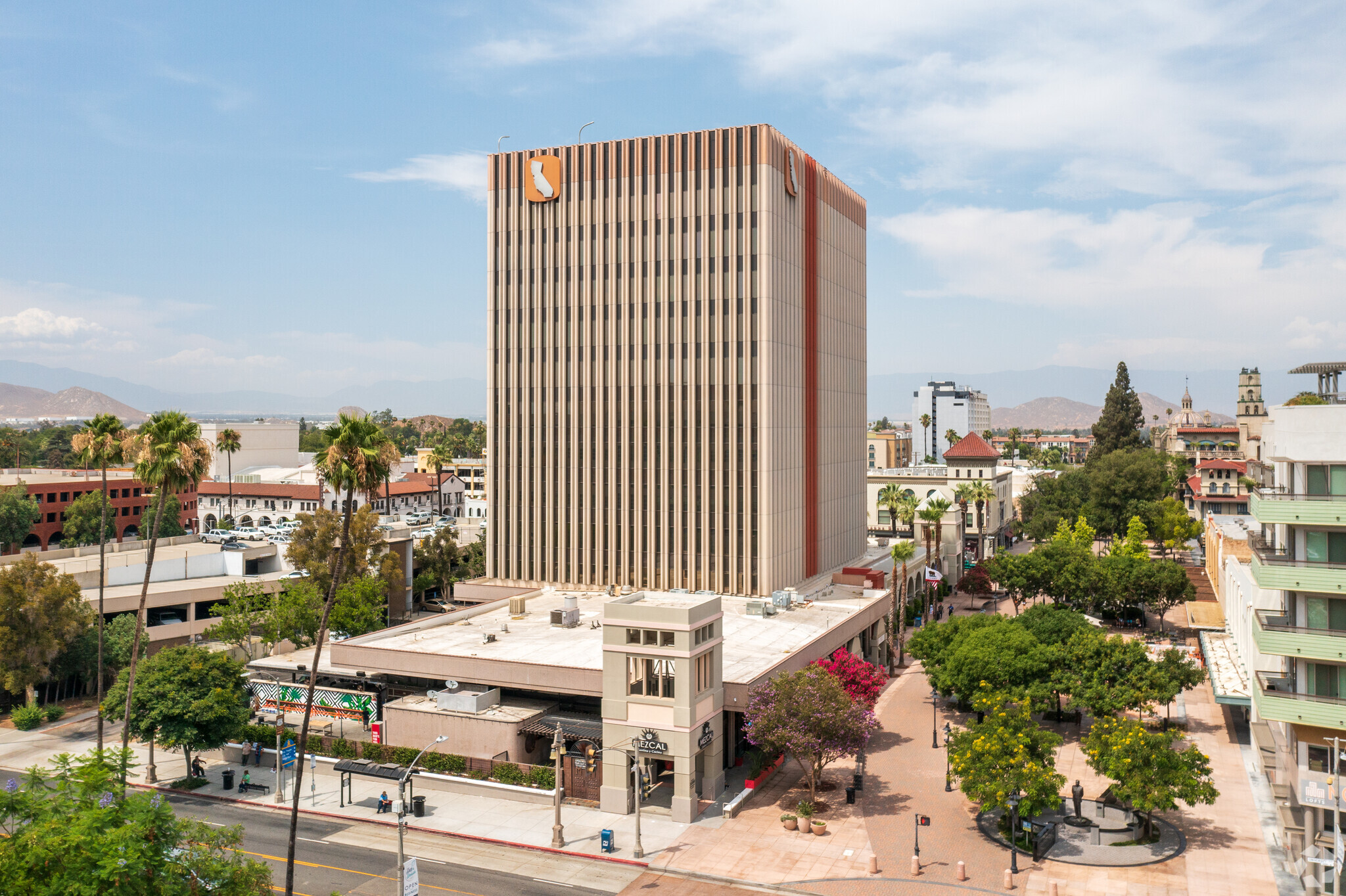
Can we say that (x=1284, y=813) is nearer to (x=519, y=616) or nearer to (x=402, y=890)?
(x=402, y=890)

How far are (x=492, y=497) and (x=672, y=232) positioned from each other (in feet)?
95.1

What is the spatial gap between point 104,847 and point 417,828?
26.4 m

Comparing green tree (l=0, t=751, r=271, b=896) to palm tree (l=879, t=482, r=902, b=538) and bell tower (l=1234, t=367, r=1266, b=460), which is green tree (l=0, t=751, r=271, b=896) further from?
bell tower (l=1234, t=367, r=1266, b=460)

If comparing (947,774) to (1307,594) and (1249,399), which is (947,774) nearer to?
(1307,594)

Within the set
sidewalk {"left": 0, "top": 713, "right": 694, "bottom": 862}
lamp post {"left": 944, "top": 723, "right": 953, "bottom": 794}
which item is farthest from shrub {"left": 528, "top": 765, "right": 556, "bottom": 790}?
lamp post {"left": 944, "top": 723, "right": 953, "bottom": 794}

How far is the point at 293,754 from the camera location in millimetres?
57344

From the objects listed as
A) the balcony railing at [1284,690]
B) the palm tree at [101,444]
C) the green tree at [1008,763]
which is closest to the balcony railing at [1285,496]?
the balcony railing at [1284,690]

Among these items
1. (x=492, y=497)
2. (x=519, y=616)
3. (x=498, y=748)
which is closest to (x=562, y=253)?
(x=492, y=497)

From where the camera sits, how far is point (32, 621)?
67.4 metres

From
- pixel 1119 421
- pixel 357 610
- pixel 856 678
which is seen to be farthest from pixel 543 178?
pixel 1119 421

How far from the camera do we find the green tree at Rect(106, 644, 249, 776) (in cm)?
5347

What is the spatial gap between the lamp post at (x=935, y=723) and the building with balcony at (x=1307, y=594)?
19966 millimetres

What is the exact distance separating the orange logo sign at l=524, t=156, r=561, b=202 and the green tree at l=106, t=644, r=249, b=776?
47.5 metres

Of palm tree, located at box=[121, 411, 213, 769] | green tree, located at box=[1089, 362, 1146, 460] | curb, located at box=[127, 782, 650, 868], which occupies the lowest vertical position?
curb, located at box=[127, 782, 650, 868]
